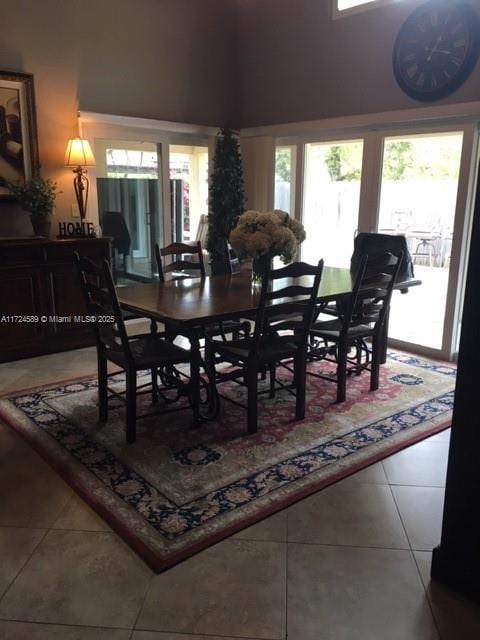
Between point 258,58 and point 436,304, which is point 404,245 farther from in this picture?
point 258,58

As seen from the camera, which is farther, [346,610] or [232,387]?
[232,387]

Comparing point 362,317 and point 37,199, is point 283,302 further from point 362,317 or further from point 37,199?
point 37,199

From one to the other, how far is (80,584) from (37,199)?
11.2 ft

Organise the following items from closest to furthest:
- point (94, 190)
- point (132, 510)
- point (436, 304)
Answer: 1. point (132, 510)
2. point (436, 304)
3. point (94, 190)

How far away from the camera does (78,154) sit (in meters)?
4.70

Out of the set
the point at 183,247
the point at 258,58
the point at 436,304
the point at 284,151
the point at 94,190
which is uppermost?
the point at 258,58

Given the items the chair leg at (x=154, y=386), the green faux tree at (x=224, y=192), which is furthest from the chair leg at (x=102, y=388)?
the green faux tree at (x=224, y=192)

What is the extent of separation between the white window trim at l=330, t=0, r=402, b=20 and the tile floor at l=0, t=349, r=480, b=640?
4026 millimetres

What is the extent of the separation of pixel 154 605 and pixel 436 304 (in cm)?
371

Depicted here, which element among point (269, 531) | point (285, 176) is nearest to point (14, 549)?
point (269, 531)

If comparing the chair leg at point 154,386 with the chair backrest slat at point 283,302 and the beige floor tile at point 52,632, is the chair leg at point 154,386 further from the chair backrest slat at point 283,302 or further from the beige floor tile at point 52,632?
the beige floor tile at point 52,632

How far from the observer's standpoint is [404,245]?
14.1ft

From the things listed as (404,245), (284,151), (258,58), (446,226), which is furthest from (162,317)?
(258,58)

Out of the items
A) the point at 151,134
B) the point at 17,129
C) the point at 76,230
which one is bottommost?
the point at 76,230
